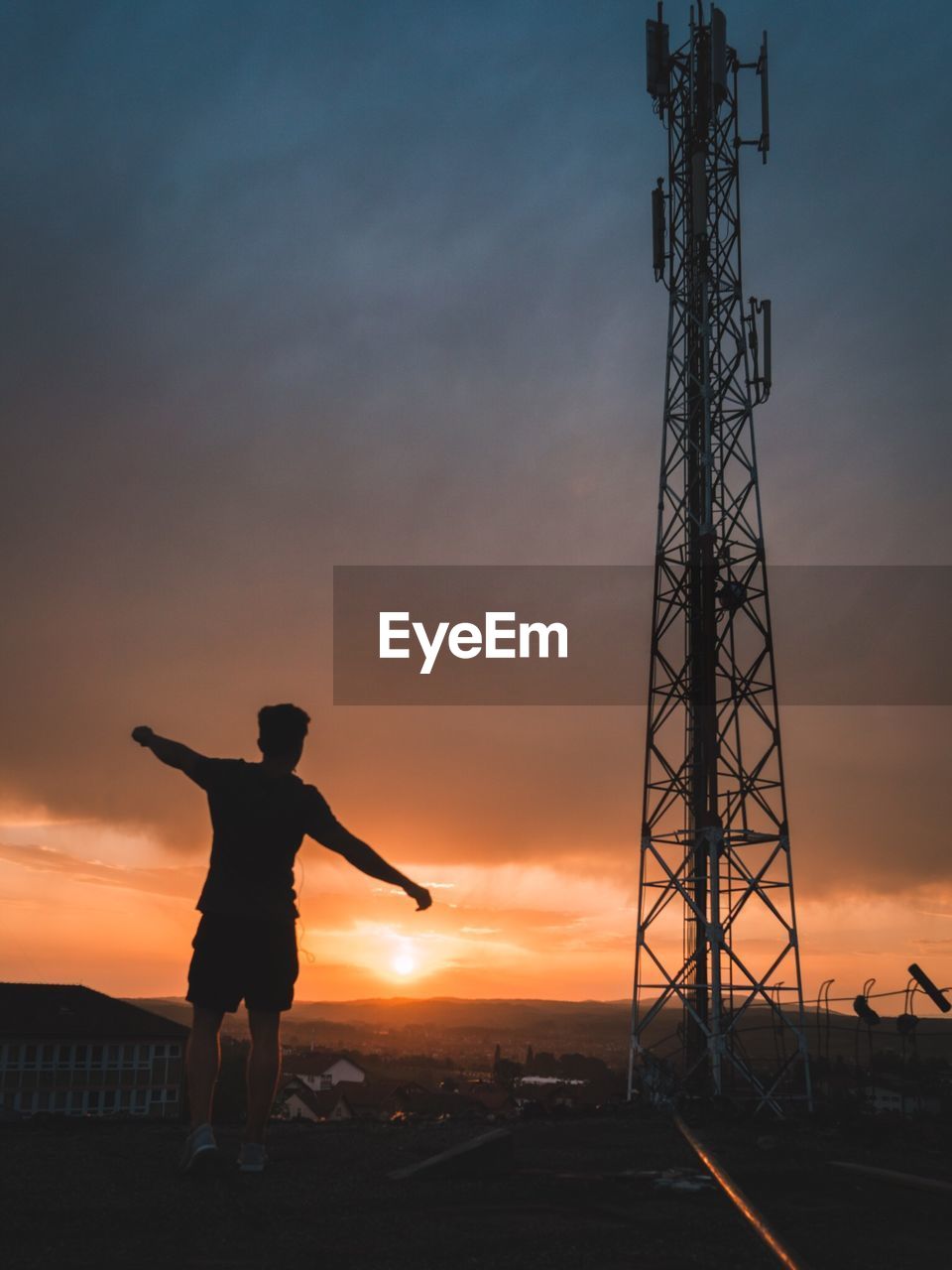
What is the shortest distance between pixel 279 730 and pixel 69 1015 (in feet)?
241

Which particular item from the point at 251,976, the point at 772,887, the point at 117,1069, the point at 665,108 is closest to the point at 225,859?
the point at 251,976

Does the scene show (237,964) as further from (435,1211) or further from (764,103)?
(764,103)

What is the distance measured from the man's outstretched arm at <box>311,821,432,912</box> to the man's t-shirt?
134mm

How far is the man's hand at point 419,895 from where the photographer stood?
215 inches

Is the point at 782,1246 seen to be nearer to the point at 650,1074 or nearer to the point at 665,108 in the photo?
the point at 650,1074

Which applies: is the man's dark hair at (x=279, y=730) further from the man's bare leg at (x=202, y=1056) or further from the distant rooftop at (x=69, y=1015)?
the distant rooftop at (x=69, y=1015)

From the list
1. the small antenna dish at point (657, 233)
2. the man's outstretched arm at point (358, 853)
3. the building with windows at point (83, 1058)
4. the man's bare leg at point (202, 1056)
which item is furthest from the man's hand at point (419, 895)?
the building with windows at point (83, 1058)

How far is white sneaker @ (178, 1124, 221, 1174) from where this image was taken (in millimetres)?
4613

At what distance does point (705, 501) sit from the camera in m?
26.7

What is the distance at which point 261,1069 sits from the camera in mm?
4977

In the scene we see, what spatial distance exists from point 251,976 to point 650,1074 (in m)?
21.7

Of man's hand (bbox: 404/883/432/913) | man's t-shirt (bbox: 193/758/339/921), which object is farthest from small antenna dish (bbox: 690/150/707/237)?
man's t-shirt (bbox: 193/758/339/921)

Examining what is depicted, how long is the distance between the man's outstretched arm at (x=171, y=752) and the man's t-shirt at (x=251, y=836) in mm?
36

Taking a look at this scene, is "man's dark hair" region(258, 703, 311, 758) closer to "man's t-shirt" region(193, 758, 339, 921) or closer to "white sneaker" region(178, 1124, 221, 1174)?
"man's t-shirt" region(193, 758, 339, 921)
